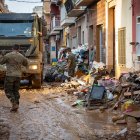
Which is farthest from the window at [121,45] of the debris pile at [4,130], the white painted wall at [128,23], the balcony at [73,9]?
the balcony at [73,9]

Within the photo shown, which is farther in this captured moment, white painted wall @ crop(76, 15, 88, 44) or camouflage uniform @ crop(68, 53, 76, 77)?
white painted wall @ crop(76, 15, 88, 44)

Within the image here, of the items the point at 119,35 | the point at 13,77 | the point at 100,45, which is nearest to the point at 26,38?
the point at 119,35

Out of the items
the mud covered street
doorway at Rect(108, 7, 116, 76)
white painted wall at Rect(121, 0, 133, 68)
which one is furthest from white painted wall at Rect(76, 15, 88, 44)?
the mud covered street

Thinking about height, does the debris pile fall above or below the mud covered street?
above

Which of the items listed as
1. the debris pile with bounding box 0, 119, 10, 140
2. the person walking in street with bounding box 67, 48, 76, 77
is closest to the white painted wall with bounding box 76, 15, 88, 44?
the person walking in street with bounding box 67, 48, 76, 77

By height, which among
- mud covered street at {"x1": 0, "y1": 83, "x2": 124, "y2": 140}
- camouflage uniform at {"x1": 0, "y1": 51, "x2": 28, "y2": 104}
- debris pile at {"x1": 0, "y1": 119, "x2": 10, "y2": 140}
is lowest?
mud covered street at {"x1": 0, "y1": 83, "x2": 124, "y2": 140}

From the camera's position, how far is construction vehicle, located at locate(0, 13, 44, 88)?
59.4 feet

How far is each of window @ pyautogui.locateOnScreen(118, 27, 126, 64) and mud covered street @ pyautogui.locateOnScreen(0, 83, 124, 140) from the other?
4097mm

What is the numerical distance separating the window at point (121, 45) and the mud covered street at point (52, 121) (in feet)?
13.4

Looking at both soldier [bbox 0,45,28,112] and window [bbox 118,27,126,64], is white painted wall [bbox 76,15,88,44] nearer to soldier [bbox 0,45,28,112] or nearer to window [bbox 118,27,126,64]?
window [bbox 118,27,126,64]

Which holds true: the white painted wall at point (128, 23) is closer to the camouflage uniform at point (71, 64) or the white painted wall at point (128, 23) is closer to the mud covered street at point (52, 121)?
the mud covered street at point (52, 121)

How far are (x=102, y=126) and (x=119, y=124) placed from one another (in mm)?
375

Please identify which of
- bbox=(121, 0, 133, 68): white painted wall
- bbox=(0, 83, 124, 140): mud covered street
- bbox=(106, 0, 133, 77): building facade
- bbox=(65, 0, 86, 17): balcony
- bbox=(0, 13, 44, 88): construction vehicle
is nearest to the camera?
bbox=(0, 83, 124, 140): mud covered street

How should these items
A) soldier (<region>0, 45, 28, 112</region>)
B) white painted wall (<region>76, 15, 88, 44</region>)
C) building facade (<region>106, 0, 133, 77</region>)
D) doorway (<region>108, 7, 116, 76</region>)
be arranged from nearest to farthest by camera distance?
soldier (<region>0, 45, 28, 112</region>) < building facade (<region>106, 0, 133, 77</region>) < doorway (<region>108, 7, 116, 76</region>) < white painted wall (<region>76, 15, 88, 44</region>)
